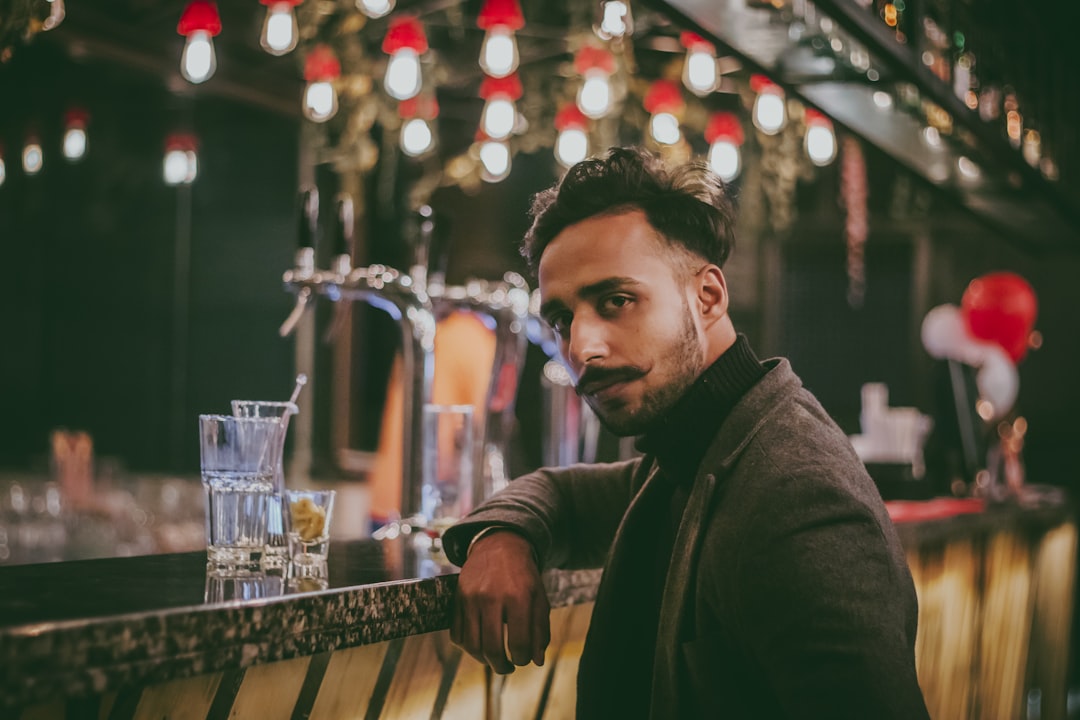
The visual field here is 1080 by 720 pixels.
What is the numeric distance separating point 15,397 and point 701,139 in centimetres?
465

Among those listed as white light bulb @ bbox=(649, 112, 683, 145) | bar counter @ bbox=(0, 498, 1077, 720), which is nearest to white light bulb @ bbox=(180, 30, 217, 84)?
white light bulb @ bbox=(649, 112, 683, 145)

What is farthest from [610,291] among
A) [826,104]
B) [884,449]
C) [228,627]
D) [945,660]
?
[884,449]

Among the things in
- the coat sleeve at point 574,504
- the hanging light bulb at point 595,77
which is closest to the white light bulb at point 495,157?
the hanging light bulb at point 595,77

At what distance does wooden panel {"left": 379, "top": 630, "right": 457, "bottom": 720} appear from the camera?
1.47 meters

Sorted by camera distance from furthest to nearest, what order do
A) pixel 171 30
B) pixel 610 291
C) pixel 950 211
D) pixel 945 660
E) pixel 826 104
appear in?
pixel 950 211 < pixel 171 30 < pixel 945 660 < pixel 826 104 < pixel 610 291

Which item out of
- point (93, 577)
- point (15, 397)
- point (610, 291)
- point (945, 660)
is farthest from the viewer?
point (15, 397)

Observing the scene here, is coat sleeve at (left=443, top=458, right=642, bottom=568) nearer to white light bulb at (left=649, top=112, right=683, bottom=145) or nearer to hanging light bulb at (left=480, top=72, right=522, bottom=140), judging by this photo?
hanging light bulb at (left=480, top=72, right=522, bottom=140)

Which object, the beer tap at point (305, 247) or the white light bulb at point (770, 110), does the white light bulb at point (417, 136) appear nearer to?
the white light bulb at point (770, 110)

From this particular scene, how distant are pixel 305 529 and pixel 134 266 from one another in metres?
6.01

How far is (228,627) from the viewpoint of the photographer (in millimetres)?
1054

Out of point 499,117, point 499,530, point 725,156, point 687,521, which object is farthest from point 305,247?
point 725,156

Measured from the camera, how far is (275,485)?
4.80ft

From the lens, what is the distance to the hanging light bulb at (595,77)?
169 inches

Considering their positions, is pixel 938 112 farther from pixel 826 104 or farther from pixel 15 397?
pixel 15 397
